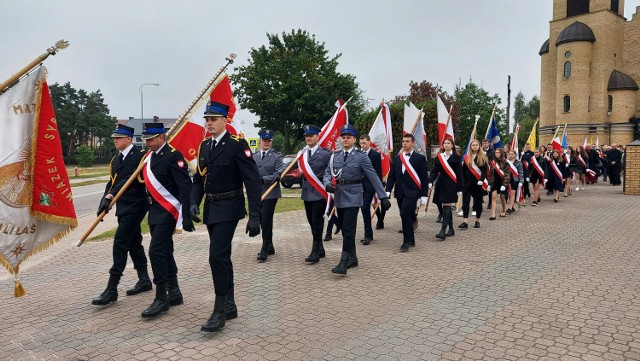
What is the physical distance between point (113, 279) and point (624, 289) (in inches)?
234

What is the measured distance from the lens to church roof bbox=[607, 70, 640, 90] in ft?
150

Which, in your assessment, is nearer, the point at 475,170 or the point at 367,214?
the point at 367,214

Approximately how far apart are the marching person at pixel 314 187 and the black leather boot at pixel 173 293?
2.43m

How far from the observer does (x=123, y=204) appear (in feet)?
17.7

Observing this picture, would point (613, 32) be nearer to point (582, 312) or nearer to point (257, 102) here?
point (257, 102)

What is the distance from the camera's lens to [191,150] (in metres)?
5.98

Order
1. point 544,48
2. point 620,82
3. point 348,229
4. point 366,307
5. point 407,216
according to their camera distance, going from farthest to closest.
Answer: point 544,48 → point 620,82 → point 407,216 → point 348,229 → point 366,307

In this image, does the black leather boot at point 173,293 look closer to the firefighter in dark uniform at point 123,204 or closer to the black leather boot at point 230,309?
the firefighter in dark uniform at point 123,204

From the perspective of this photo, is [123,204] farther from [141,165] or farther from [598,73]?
[598,73]

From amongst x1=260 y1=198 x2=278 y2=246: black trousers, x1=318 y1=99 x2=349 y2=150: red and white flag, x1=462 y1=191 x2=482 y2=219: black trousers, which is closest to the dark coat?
x1=462 y1=191 x2=482 y2=219: black trousers

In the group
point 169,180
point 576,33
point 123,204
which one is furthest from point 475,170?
point 576,33

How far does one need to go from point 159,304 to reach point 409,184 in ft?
16.0

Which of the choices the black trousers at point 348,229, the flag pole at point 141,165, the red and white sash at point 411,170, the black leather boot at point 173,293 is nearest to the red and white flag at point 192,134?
the flag pole at point 141,165

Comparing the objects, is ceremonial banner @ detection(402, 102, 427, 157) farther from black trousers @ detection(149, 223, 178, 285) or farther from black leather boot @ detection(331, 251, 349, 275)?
black trousers @ detection(149, 223, 178, 285)
